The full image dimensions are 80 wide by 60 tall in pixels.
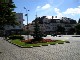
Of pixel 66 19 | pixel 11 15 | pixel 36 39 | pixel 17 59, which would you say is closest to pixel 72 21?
pixel 66 19

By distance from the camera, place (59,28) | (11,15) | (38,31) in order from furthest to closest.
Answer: (59,28) → (11,15) → (38,31)

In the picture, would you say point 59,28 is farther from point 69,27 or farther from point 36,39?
point 36,39

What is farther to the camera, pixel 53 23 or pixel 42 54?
pixel 53 23

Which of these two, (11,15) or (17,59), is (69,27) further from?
(17,59)

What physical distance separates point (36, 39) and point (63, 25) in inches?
4756

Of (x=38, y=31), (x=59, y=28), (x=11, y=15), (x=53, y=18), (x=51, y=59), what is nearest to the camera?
(x=51, y=59)

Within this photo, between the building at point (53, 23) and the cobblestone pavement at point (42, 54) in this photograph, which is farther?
the building at point (53, 23)

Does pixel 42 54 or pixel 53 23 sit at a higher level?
pixel 53 23

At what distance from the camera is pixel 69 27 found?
541ft

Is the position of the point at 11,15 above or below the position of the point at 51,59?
above

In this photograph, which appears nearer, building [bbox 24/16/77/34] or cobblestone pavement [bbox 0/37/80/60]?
cobblestone pavement [bbox 0/37/80/60]

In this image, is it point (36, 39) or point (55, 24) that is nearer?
point (36, 39)

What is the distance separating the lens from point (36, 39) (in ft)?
141

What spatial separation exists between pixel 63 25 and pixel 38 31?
121 meters
